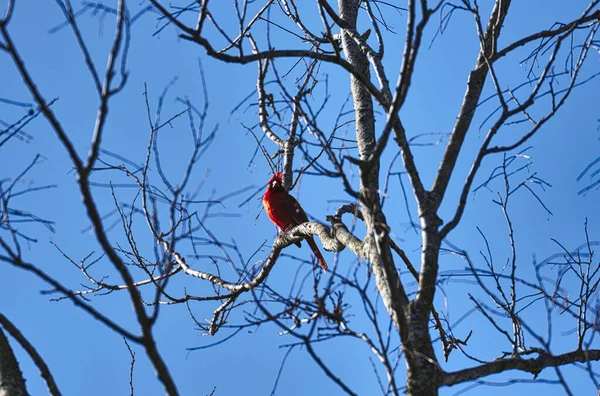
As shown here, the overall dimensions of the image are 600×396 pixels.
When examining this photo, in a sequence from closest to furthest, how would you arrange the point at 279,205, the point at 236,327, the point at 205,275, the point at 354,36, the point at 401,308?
the point at 401,308
the point at 236,327
the point at 354,36
the point at 205,275
the point at 279,205

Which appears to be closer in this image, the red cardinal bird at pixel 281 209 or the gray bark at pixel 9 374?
the gray bark at pixel 9 374

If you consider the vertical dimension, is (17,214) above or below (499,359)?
above

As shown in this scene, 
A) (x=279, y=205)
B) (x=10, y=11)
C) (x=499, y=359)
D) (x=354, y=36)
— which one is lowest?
(x=499, y=359)

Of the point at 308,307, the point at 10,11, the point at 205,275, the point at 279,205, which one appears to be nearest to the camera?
the point at 10,11

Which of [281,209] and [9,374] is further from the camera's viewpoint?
[281,209]

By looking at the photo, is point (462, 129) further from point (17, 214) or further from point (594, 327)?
point (17, 214)

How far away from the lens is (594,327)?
8.52ft

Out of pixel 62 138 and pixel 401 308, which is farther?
pixel 401 308

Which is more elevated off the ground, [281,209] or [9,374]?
[281,209]

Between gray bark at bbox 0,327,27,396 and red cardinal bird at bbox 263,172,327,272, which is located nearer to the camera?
gray bark at bbox 0,327,27,396

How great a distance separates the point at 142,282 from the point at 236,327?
1.70 m

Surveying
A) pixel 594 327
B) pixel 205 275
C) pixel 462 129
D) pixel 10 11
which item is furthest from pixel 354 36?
pixel 10 11

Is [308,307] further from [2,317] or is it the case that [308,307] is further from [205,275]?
[205,275]

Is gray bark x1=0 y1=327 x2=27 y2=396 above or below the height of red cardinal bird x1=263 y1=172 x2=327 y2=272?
below
